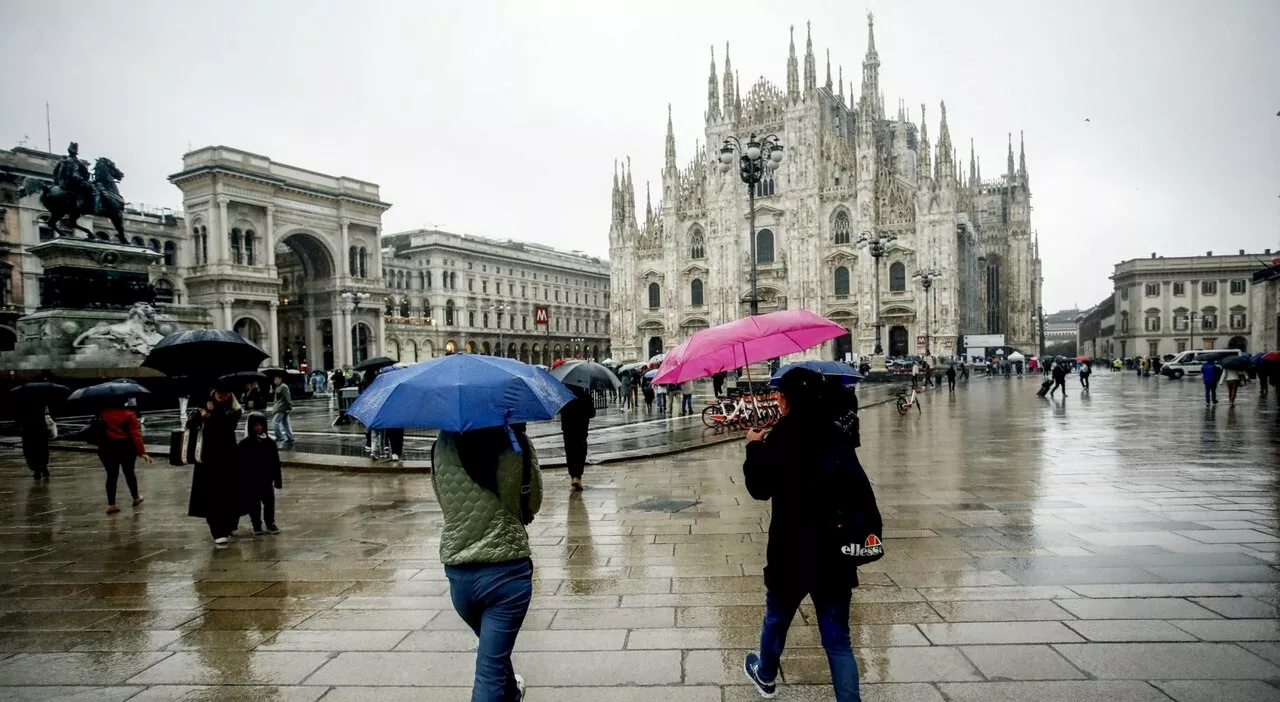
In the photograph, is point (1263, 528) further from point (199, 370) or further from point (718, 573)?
point (199, 370)

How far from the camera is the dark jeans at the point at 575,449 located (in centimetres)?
909

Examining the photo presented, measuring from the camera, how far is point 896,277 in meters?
51.2

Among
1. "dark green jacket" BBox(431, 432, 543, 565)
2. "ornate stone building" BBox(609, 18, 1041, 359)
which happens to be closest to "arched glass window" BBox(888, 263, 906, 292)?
"ornate stone building" BBox(609, 18, 1041, 359)

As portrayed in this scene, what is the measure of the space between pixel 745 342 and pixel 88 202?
977 inches

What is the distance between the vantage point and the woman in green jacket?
2.92 m

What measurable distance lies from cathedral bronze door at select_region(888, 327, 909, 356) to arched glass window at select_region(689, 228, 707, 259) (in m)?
15.8

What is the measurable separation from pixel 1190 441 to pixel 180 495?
52.3 feet

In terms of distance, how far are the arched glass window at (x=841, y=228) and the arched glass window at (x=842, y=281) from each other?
6.96ft

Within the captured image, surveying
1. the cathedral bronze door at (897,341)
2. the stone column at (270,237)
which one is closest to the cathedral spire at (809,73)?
the cathedral bronze door at (897,341)

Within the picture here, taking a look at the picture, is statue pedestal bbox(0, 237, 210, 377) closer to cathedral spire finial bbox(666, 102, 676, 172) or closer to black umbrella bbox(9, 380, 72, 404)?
black umbrella bbox(9, 380, 72, 404)

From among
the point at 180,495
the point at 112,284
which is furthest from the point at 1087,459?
the point at 112,284

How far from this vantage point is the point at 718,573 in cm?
555

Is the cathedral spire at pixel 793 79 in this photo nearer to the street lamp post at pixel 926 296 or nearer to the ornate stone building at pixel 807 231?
the ornate stone building at pixel 807 231

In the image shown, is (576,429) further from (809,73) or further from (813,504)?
(809,73)
